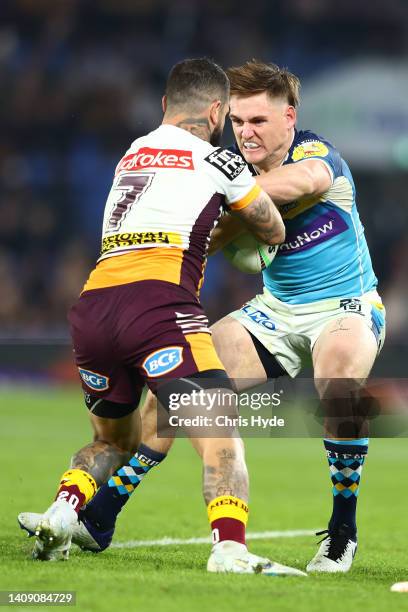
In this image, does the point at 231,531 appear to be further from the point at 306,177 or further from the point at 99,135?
the point at 99,135

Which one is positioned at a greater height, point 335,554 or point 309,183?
point 309,183

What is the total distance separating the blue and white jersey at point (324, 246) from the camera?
5910mm

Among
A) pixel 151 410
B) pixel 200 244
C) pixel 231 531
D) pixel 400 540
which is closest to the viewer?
pixel 231 531

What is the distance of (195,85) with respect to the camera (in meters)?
5.02

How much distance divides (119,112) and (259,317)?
1387cm

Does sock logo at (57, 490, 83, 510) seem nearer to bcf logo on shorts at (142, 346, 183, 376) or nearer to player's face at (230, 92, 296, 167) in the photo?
bcf logo on shorts at (142, 346, 183, 376)

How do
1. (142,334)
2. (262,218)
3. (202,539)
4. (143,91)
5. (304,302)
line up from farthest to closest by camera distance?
(143,91), (202,539), (304,302), (262,218), (142,334)

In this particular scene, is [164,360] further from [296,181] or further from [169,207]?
[296,181]

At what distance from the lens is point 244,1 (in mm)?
20125

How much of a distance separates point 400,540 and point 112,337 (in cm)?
260

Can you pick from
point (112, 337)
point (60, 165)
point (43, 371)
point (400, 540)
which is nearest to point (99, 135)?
point (60, 165)

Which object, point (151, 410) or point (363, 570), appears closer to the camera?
point (363, 570)

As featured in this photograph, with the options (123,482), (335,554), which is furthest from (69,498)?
(335,554)

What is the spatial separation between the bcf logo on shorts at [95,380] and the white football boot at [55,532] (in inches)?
19.6
